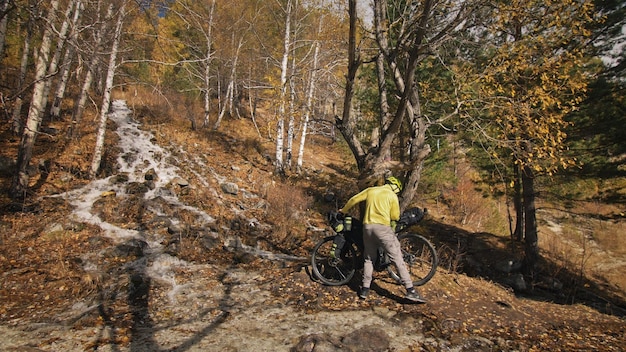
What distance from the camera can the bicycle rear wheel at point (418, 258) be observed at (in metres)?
5.30

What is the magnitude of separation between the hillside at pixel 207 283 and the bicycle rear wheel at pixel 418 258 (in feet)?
0.70

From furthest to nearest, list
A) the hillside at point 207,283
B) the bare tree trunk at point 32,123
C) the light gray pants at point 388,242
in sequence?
1. the bare tree trunk at point 32,123
2. the light gray pants at point 388,242
3. the hillside at point 207,283

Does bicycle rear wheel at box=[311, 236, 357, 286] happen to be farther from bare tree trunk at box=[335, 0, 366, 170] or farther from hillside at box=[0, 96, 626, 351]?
bare tree trunk at box=[335, 0, 366, 170]

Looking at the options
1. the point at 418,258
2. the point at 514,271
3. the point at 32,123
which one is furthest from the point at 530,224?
the point at 32,123

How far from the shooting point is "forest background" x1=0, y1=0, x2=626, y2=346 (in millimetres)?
5367

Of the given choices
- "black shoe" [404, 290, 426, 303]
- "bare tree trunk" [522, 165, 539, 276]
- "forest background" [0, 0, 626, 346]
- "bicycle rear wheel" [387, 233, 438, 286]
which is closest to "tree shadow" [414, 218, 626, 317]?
"bare tree trunk" [522, 165, 539, 276]

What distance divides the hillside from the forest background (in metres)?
1.04

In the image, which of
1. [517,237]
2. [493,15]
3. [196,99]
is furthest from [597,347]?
[196,99]

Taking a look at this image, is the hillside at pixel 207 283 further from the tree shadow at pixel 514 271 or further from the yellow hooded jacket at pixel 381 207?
the yellow hooded jacket at pixel 381 207

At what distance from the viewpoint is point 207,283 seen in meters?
5.87

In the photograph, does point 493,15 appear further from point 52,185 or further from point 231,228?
point 52,185

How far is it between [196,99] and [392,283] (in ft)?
69.9

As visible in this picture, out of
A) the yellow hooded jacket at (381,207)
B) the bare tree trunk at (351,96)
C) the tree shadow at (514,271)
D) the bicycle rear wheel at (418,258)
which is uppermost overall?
the bare tree trunk at (351,96)

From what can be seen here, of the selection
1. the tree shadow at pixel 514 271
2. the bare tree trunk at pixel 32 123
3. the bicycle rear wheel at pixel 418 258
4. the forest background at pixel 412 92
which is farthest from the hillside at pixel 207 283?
the forest background at pixel 412 92
